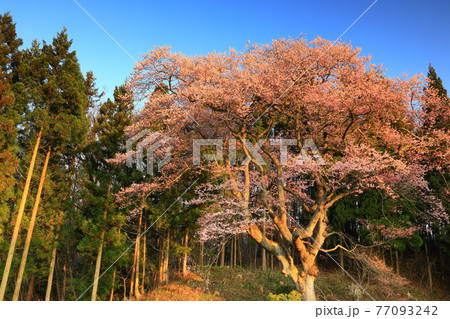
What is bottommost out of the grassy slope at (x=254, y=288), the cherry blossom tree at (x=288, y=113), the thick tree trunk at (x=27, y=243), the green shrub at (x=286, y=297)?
the grassy slope at (x=254, y=288)

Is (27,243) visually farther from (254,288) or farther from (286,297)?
(254,288)

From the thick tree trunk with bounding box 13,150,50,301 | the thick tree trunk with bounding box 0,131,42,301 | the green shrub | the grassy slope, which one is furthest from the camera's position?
the grassy slope

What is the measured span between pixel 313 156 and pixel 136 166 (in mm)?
8743

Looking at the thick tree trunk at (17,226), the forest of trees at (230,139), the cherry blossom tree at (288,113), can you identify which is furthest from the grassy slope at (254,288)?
the thick tree trunk at (17,226)

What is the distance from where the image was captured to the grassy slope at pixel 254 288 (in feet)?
35.0

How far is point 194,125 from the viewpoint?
1021cm

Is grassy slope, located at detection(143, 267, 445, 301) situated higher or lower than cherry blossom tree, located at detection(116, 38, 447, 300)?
lower

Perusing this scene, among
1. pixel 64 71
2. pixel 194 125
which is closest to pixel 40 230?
pixel 64 71

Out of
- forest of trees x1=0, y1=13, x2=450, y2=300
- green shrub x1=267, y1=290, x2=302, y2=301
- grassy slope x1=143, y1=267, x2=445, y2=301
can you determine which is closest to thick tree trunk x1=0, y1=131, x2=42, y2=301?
forest of trees x1=0, y1=13, x2=450, y2=300

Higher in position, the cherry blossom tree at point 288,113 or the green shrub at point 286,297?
the cherry blossom tree at point 288,113

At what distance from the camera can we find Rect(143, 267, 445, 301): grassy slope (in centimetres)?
1068

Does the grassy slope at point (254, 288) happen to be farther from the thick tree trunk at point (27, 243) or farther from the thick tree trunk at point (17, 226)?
the thick tree trunk at point (17, 226)

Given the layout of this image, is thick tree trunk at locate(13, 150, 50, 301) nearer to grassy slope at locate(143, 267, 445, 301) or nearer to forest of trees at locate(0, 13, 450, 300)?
forest of trees at locate(0, 13, 450, 300)
